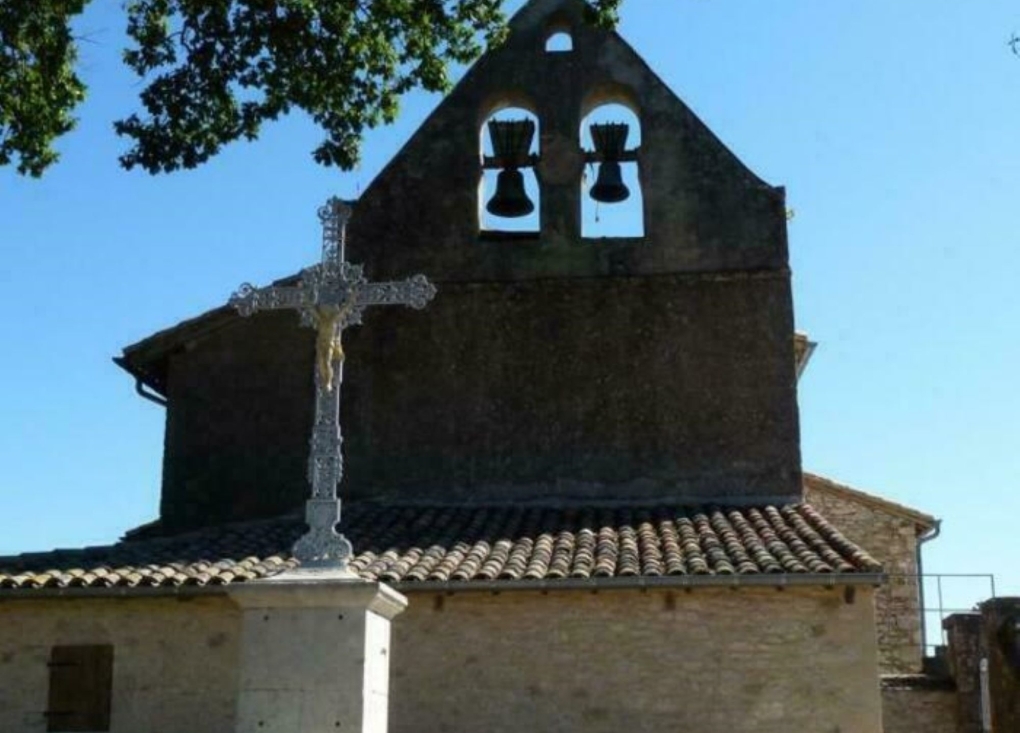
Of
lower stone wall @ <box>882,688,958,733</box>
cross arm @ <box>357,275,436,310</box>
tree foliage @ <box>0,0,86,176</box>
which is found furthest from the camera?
lower stone wall @ <box>882,688,958,733</box>

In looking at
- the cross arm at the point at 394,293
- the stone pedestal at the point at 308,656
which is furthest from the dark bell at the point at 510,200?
the stone pedestal at the point at 308,656

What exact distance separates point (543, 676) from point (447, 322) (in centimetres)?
505

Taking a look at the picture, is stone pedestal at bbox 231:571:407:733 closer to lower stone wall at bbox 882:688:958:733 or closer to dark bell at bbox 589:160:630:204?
dark bell at bbox 589:160:630:204

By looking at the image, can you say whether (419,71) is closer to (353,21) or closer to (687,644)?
(353,21)

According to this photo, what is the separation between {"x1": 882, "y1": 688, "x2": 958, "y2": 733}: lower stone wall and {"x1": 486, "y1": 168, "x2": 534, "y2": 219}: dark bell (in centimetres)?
700

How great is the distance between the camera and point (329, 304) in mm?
10289

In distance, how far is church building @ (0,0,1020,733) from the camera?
14.1m

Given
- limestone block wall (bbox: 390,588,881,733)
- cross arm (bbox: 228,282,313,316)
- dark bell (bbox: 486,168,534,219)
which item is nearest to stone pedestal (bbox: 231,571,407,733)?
cross arm (bbox: 228,282,313,316)

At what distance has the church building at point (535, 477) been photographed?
46.3 feet

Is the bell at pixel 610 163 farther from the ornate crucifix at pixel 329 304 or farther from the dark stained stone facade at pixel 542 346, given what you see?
the ornate crucifix at pixel 329 304

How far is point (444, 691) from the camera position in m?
14.2

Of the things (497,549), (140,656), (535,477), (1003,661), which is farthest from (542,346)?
(1003,661)

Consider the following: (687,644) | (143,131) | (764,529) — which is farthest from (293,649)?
(764,529)

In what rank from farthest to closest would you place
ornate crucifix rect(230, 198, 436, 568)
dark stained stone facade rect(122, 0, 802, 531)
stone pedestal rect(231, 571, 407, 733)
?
1. dark stained stone facade rect(122, 0, 802, 531)
2. ornate crucifix rect(230, 198, 436, 568)
3. stone pedestal rect(231, 571, 407, 733)
